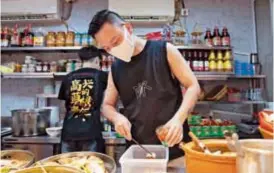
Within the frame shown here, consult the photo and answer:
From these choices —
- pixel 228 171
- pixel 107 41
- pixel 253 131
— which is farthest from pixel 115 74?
pixel 253 131

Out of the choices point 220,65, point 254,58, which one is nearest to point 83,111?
point 220,65

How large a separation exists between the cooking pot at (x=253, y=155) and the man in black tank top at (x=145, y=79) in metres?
0.65

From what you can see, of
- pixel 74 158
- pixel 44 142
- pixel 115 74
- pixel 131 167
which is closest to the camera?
pixel 131 167

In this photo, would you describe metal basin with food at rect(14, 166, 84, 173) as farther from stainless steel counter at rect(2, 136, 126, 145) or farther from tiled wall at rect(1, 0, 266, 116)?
tiled wall at rect(1, 0, 266, 116)

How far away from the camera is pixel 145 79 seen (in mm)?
1519

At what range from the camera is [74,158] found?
1062mm

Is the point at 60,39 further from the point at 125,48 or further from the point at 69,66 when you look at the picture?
the point at 125,48

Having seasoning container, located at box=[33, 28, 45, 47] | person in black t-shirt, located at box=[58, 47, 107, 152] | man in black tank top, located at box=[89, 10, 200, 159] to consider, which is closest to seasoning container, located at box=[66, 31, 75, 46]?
seasoning container, located at box=[33, 28, 45, 47]

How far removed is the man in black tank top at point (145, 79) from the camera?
1422mm

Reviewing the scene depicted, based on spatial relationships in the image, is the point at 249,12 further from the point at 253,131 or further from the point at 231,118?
the point at 253,131

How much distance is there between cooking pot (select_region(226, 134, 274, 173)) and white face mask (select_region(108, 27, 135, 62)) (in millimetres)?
878

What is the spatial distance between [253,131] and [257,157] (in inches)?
94.8

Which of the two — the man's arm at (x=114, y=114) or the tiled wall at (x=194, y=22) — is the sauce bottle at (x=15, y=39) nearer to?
the tiled wall at (x=194, y=22)

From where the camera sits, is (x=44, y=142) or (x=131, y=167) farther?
(x=44, y=142)
